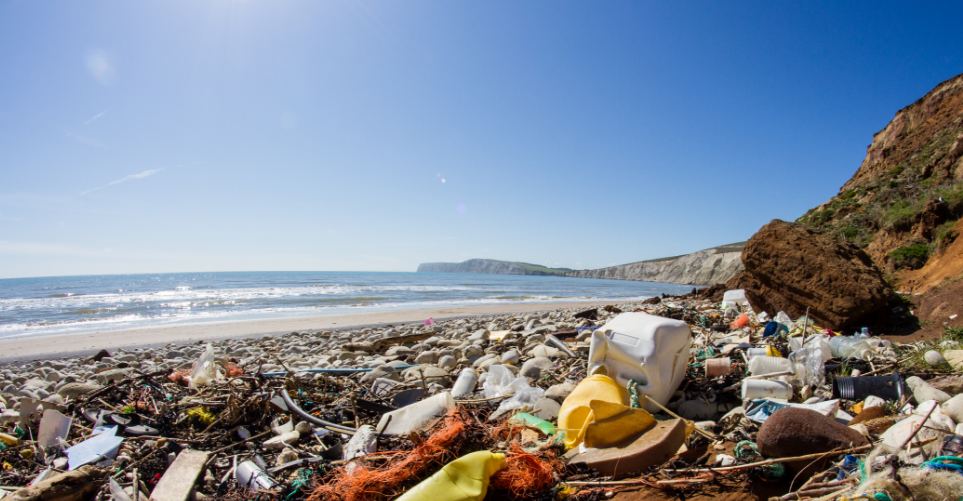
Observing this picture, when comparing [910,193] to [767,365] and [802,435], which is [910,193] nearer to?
[767,365]

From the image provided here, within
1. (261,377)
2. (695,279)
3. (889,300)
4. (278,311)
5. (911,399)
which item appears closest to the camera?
(911,399)

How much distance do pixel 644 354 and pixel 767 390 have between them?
962mm

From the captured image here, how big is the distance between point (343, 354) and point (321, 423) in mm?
3076

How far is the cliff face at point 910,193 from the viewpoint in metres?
8.35

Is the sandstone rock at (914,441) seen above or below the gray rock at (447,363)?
above

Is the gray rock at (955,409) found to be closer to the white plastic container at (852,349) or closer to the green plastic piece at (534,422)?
the white plastic container at (852,349)

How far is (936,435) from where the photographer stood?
6.30ft

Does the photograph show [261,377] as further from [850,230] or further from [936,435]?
[850,230]

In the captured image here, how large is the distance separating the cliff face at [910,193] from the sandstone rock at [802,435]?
5.84 m

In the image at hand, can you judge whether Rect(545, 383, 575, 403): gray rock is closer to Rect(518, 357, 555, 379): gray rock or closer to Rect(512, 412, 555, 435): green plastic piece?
Rect(512, 412, 555, 435): green plastic piece

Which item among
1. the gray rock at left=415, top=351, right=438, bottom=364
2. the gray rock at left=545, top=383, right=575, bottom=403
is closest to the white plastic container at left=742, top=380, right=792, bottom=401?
the gray rock at left=545, top=383, right=575, bottom=403

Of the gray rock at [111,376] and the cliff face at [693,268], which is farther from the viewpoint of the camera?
the cliff face at [693,268]

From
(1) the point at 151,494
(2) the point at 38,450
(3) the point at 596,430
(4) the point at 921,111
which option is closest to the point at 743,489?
(3) the point at 596,430

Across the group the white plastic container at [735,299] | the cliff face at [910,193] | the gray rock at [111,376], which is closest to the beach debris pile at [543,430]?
the gray rock at [111,376]
